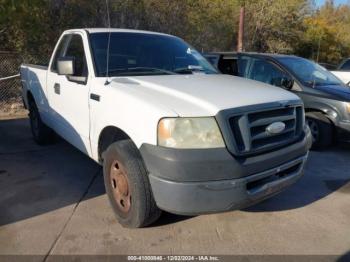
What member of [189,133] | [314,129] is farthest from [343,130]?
[189,133]

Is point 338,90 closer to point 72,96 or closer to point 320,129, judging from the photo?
point 320,129

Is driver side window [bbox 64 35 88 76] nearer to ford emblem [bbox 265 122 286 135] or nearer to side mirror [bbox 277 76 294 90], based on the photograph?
ford emblem [bbox 265 122 286 135]

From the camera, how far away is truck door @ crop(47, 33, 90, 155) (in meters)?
4.33

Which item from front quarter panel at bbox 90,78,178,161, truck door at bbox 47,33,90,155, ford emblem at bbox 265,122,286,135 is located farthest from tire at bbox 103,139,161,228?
ford emblem at bbox 265,122,286,135

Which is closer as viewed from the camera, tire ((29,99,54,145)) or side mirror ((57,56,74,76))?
side mirror ((57,56,74,76))

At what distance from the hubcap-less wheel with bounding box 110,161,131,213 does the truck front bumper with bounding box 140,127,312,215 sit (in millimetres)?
465

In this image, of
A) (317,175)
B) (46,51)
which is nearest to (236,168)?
(317,175)

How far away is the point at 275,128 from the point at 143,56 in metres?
1.86

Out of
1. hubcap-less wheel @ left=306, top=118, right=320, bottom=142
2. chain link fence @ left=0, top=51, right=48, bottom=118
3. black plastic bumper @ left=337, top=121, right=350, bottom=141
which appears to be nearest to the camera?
black plastic bumper @ left=337, top=121, right=350, bottom=141

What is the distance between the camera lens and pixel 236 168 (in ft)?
10.1

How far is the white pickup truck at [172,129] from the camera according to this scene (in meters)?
3.06

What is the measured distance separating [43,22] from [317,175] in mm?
9423

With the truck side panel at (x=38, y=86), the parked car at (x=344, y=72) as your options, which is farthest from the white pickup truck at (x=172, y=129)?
the parked car at (x=344, y=72)

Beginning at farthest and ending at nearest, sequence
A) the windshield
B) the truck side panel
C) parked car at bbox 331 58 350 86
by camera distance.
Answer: parked car at bbox 331 58 350 86 → the truck side panel → the windshield
